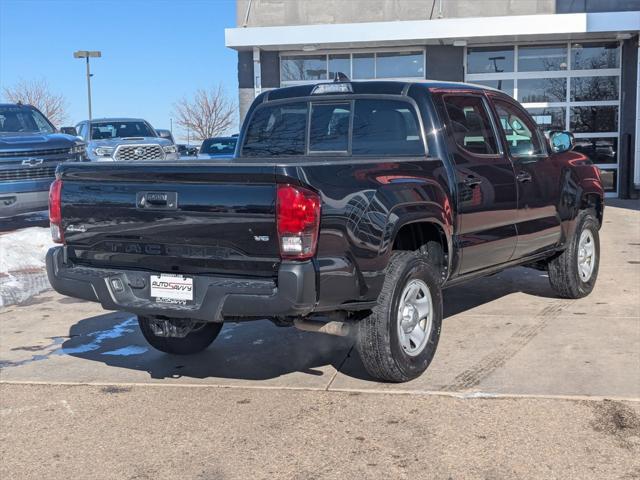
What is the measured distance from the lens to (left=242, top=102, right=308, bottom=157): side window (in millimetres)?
6109

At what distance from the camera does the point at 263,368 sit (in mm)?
5594

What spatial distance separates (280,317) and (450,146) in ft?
6.11

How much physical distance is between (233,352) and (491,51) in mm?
14154

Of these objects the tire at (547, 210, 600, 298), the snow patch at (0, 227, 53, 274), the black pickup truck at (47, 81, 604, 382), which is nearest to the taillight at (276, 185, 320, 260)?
the black pickup truck at (47, 81, 604, 382)

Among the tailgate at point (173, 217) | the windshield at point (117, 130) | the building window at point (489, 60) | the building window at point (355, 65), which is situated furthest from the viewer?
the building window at point (355, 65)

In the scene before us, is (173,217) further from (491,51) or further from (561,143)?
(491,51)

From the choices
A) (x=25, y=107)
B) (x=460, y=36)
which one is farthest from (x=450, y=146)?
(x=460, y=36)

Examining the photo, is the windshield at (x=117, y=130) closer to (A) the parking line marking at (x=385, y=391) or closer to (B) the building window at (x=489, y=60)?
(B) the building window at (x=489, y=60)

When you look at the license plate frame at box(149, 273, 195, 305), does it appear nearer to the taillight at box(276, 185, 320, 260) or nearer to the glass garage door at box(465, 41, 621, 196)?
the taillight at box(276, 185, 320, 260)

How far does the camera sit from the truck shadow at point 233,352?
18.2 ft

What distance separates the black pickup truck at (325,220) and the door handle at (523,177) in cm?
2

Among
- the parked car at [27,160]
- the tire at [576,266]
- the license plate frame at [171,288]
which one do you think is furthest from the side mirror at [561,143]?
the parked car at [27,160]

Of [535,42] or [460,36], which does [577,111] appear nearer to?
[535,42]

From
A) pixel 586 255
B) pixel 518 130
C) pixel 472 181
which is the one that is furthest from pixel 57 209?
pixel 586 255
